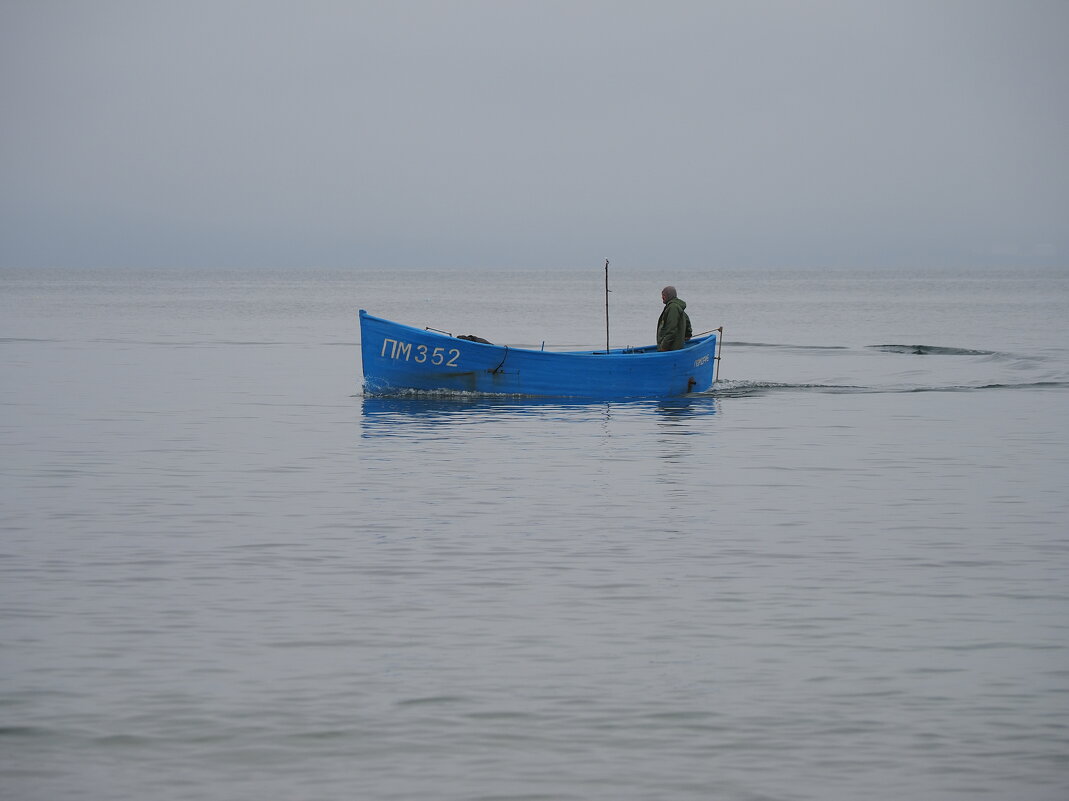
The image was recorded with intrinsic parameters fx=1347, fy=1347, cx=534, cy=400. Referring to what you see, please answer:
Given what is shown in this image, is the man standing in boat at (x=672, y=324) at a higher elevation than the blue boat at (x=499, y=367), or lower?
higher

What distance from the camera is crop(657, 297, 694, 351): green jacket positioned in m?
23.2

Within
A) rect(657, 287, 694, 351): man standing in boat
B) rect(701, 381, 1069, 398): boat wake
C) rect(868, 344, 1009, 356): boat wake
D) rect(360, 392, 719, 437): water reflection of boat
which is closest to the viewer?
rect(360, 392, 719, 437): water reflection of boat

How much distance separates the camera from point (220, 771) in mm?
6051

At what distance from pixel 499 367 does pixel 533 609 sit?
14.7 metres

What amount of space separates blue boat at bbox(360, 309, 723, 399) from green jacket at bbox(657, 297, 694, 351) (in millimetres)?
217

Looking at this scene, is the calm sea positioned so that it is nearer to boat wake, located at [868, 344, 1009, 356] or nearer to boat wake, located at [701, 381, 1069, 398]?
boat wake, located at [701, 381, 1069, 398]

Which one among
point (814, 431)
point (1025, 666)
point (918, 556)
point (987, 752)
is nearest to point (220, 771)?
point (987, 752)

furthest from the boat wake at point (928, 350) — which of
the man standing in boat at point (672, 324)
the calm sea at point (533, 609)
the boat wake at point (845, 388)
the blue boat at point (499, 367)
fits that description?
the calm sea at point (533, 609)

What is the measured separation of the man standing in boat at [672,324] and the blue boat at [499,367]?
229 millimetres

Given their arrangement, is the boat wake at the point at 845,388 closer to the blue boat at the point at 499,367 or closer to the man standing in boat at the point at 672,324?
the man standing in boat at the point at 672,324

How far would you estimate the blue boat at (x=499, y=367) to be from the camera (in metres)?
23.2

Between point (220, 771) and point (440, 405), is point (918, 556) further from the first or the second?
point (440, 405)

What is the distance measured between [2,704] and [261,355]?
1265 inches

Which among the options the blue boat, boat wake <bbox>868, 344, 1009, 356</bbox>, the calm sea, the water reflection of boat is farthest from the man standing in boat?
boat wake <bbox>868, 344, 1009, 356</bbox>
